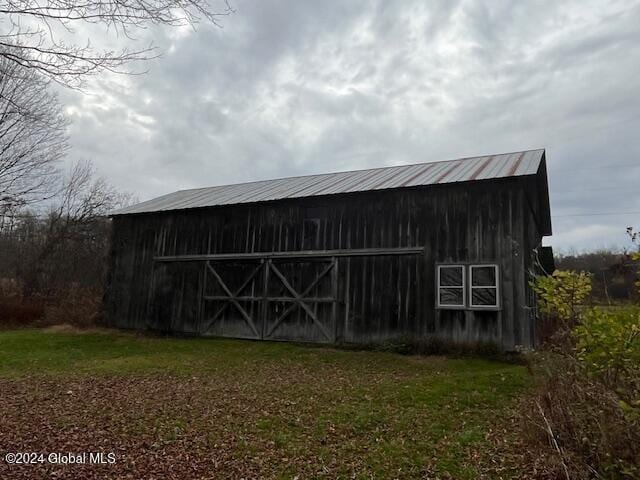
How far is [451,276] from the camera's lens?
12.0m

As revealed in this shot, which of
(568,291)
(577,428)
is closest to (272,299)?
(577,428)

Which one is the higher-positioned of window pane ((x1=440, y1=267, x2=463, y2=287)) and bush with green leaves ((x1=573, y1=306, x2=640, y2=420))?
window pane ((x1=440, y1=267, x2=463, y2=287))

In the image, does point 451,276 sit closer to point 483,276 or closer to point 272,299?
point 483,276

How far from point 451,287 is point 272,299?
5.84 metres

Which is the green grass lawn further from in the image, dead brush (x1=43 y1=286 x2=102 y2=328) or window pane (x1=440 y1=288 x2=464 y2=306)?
dead brush (x1=43 y1=286 x2=102 y2=328)

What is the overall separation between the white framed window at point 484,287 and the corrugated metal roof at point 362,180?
2501 mm

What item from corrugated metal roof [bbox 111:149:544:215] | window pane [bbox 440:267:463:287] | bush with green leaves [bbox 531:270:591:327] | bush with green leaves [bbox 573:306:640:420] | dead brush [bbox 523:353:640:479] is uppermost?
corrugated metal roof [bbox 111:149:544:215]

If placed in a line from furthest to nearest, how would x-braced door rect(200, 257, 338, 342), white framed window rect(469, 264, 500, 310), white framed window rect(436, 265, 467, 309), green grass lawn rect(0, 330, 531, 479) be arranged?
1. x-braced door rect(200, 257, 338, 342)
2. white framed window rect(436, 265, 467, 309)
3. white framed window rect(469, 264, 500, 310)
4. green grass lawn rect(0, 330, 531, 479)

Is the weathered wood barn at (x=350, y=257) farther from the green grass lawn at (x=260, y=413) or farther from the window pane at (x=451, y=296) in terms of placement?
the green grass lawn at (x=260, y=413)

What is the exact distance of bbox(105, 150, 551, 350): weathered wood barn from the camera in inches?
458

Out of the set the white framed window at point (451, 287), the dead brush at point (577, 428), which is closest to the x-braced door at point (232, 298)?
the white framed window at point (451, 287)

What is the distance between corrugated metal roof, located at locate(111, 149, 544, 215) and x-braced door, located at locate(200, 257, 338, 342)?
2420 mm

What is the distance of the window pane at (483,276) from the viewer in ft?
37.7

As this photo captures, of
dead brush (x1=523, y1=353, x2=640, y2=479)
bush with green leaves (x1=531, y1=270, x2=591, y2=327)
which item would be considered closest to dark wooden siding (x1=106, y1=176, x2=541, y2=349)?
dead brush (x1=523, y1=353, x2=640, y2=479)
